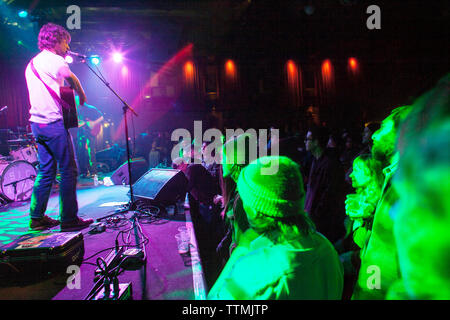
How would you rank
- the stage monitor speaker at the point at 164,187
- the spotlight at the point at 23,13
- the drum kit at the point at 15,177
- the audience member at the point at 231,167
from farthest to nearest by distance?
the spotlight at the point at 23,13 < the drum kit at the point at 15,177 < the stage monitor speaker at the point at 164,187 < the audience member at the point at 231,167

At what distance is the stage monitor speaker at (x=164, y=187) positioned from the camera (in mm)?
3352

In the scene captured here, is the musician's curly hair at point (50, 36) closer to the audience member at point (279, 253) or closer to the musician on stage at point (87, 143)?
the audience member at point (279, 253)

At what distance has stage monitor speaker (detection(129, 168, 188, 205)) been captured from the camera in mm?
3352

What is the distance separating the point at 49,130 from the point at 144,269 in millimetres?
1783

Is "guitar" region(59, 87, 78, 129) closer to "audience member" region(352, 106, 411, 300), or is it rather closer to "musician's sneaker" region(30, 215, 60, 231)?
"musician's sneaker" region(30, 215, 60, 231)

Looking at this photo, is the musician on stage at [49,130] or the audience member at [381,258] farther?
the musician on stage at [49,130]

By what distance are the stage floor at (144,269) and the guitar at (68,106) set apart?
3.89 ft

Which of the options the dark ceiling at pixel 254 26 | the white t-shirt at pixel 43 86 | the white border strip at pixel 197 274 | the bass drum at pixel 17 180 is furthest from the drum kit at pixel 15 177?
the dark ceiling at pixel 254 26

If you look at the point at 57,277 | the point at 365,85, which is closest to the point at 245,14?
the point at 365,85

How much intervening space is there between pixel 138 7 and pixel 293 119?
10110 millimetres

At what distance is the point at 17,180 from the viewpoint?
444cm

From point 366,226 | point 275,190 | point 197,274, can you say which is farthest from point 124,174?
point 275,190
